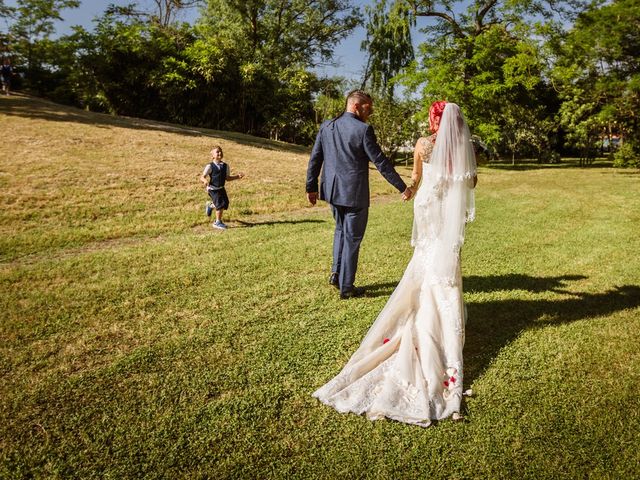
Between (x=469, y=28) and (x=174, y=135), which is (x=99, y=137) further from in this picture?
(x=469, y=28)

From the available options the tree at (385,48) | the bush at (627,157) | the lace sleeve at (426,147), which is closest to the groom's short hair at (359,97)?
the lace sleeve at (426,147)

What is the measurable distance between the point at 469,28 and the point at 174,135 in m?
22.0

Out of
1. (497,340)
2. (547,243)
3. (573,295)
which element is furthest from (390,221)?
(497,340)

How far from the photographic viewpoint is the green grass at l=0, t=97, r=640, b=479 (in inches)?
108

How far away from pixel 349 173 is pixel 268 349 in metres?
2.47

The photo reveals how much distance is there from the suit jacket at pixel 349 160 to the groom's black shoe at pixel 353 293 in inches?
44.7

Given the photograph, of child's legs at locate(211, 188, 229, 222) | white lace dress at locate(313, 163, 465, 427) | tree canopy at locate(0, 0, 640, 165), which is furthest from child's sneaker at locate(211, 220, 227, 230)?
tree canopy at locate(0, 0, 640, 165)

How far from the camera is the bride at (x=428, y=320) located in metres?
3.26

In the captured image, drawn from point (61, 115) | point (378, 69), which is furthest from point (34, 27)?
point (378, 69)

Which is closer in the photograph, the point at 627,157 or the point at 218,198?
the point at 218,198

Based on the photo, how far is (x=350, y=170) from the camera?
532cm

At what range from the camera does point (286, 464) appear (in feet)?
8.79

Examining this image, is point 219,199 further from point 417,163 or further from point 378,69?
point 378,69

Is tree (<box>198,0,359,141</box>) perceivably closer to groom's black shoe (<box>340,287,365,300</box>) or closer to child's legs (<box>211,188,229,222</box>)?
child's legs (<box>211,188,229,222</box>)
